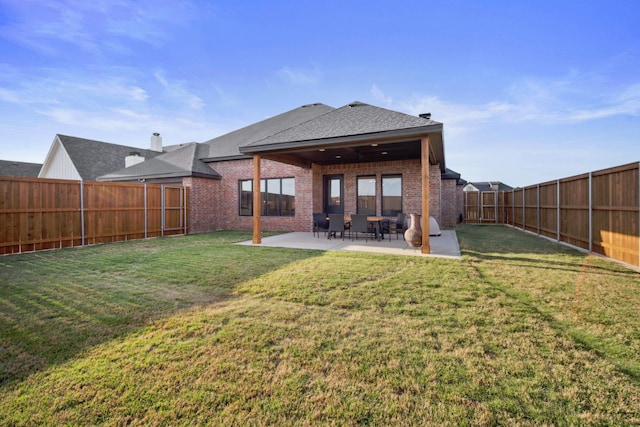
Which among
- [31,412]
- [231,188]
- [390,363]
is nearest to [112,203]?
[231,188]

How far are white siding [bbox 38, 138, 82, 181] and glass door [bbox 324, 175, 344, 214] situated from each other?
47.4 ft

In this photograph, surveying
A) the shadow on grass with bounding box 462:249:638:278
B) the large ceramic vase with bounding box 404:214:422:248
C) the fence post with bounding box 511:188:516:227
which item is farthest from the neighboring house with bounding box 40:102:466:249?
the shadow on grass with bounding box 462:249:638:278

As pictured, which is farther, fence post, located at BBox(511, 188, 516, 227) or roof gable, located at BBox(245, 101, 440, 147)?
fence post, located at BBox(511, 188, 516, 227)

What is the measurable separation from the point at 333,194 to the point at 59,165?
17.7 meters

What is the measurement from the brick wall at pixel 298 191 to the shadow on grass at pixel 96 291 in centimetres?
547

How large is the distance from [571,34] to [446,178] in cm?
888

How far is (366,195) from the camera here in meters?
13.1

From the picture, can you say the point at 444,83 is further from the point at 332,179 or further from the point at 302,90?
the point at 302,90

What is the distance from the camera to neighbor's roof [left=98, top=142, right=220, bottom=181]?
13545mm

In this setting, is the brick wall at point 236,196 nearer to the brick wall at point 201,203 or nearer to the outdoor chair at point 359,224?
the brick wall at point 201,203

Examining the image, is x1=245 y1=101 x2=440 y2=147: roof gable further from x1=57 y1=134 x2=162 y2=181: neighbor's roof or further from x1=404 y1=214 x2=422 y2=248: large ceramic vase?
x1=57 y1=134 x2=162 y2=181: neighbor's roof

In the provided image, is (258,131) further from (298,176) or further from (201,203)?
(201,203)

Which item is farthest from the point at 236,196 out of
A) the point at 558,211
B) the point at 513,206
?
the point at 513,206

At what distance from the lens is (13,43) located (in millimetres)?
10102
